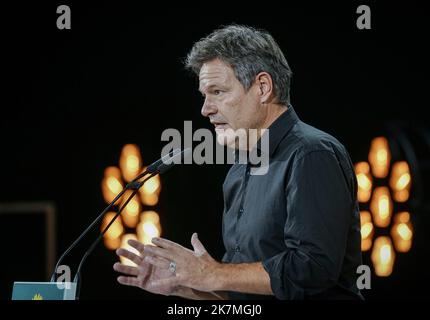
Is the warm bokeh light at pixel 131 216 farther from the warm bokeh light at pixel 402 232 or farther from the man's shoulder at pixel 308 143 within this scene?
the man's shoulder at pixel 308 143

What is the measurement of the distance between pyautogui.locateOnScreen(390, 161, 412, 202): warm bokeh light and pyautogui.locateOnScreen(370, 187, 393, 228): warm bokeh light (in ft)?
0.18

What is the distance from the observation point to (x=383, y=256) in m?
4.43

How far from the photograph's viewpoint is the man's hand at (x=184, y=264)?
1742mm

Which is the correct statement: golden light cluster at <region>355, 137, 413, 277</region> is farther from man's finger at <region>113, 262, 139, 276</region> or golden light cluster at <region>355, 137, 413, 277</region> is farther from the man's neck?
man's finger at <region>113, 262, 139, 276</region>

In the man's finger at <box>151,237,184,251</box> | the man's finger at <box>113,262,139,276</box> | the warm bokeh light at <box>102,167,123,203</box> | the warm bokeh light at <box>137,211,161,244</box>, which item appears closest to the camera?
the man's finger at <box>151,237,184,251</box>

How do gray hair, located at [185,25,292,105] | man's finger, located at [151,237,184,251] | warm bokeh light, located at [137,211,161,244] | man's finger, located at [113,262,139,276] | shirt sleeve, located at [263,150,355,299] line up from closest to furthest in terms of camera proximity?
shirt sleeve, located at [263,150,355,299], man's finger, located at [151,237,184,251], man's finger, located at [113,262,139,276], gray hair, located at [185,25,292,105], warm bokeh light, located at [137,211,161,244]

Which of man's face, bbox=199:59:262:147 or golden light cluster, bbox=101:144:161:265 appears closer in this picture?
man's face, bbox=199:59:262:147

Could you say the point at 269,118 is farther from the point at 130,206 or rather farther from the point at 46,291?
the point at 130,206

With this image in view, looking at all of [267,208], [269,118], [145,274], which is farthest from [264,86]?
[145,274]

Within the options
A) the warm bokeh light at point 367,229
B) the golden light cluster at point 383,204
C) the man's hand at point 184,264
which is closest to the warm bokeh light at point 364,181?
the golden light cluster at point 383,204

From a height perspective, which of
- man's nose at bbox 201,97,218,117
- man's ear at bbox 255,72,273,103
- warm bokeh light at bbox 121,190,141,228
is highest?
man's ear at bbox 255,72,273,103

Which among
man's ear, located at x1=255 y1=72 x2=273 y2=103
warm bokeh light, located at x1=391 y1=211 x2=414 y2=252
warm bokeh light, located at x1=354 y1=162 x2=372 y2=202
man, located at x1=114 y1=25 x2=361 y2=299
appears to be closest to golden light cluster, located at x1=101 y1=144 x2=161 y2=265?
warm bokeh light, located at x1=354 y1=162 x2=372 y2=202

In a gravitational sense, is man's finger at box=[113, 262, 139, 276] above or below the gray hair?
below

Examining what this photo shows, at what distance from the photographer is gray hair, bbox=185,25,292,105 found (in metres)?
2.03
